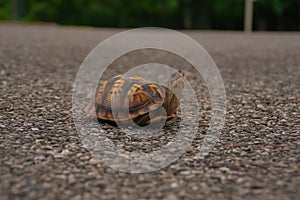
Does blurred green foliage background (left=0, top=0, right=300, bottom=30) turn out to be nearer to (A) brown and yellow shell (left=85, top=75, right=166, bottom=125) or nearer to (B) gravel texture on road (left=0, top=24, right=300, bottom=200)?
(B) gravel texture on road (left=0, top=24, right=300, bottom=200)

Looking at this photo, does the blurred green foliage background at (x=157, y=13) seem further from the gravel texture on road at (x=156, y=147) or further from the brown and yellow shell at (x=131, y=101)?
the brown and yellow shell at (x=131, y=101)

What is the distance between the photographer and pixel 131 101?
133 inches

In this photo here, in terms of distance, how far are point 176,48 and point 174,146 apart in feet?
25.2

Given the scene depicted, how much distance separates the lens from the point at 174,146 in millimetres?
3080

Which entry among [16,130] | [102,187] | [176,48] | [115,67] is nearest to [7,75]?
[115,67]

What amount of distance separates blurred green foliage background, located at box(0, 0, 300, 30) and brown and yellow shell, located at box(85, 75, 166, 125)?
82.7ft

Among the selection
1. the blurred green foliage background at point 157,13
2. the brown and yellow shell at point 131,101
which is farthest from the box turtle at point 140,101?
the blurred green foliage background at point 157,13

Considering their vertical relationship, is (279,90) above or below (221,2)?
below

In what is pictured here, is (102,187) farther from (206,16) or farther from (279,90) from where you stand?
(206,16)

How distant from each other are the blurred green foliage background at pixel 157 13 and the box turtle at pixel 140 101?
2520 cm

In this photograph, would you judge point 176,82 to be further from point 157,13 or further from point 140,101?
point 157,13

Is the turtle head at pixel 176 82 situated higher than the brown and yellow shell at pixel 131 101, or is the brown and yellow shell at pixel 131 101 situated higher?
the turtle head at pixel 176 82

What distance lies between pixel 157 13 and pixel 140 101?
32.0 metres

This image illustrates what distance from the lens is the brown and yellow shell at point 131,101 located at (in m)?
3.37
